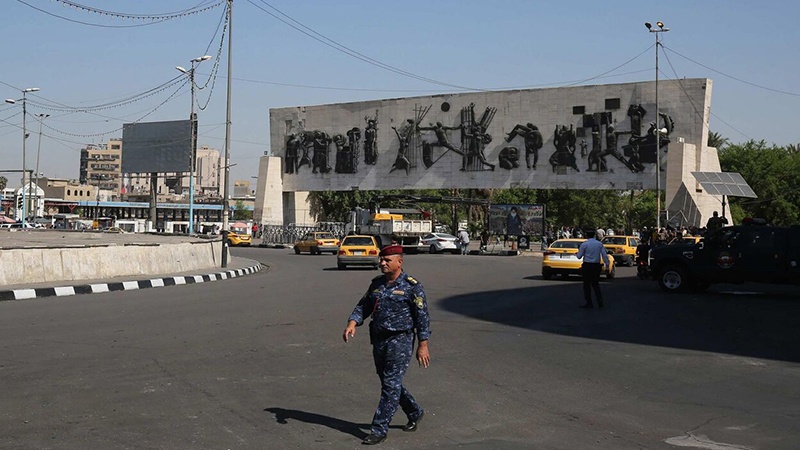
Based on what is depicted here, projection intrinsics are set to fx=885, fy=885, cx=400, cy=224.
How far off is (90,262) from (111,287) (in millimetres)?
1701

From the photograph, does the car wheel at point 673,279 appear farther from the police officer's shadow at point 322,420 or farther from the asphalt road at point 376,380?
the police officer's shadow at point 322,420

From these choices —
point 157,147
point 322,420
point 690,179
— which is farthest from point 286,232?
point 322,420

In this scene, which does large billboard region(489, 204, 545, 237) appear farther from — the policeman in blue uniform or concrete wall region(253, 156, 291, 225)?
the policeman in blue uniform

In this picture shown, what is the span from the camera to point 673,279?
22.6m

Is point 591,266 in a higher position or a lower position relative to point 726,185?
lower

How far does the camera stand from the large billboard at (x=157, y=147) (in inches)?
2704

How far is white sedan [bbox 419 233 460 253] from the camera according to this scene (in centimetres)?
5538

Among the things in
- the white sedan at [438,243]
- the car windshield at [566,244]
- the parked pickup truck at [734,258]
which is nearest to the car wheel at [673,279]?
the parked pickup truck at [734,258]

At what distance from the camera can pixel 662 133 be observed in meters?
56.2

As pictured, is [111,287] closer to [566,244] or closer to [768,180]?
[566,244]

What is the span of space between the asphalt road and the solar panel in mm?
20446

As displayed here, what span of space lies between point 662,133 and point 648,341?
45.6 meters

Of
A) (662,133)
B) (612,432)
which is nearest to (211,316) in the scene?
(612,432)

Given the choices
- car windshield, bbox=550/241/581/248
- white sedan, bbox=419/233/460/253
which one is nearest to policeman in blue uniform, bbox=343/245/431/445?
car windshield, bbox=550/241/581/248
